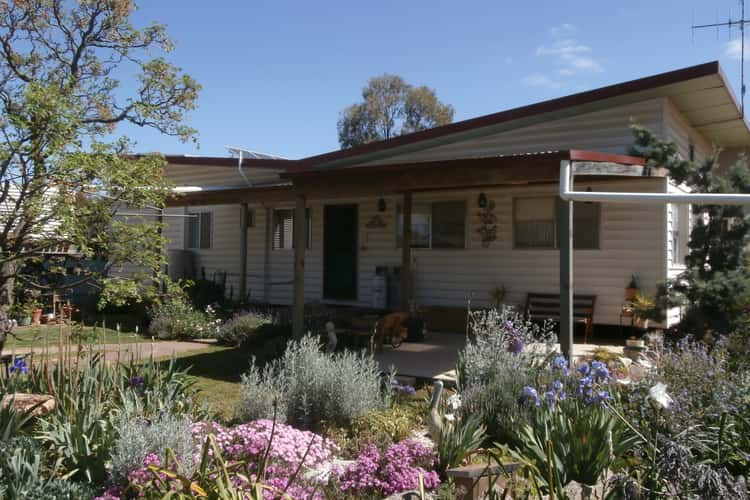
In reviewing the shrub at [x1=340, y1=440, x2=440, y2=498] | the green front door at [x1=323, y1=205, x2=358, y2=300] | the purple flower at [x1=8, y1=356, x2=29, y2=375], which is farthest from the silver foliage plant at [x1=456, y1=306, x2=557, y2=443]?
the green front door at [x1=323, y1=205, x2=358, y2=300]

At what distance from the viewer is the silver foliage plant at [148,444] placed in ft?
11.8

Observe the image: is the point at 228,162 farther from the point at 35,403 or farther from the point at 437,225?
the point at 35,403

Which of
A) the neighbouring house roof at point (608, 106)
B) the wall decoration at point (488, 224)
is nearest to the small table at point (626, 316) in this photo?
the wall decoration at point (488, 224)

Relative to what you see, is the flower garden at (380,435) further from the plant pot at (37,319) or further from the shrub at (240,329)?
the plant pot at (37,319)

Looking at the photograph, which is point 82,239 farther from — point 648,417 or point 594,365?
point 648,417

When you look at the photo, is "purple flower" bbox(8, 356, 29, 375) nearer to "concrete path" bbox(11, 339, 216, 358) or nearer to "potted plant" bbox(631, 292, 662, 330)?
"concrete path" bbox(11, 339, 216, 358)

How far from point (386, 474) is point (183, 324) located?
9047 mm

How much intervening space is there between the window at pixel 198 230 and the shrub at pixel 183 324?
3947 millimetres

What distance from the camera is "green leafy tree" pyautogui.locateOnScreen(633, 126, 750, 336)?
8617mm

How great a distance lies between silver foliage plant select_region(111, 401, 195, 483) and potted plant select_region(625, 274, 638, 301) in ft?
26.3

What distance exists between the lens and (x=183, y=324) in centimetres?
1208

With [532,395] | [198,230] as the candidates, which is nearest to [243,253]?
[198,230]

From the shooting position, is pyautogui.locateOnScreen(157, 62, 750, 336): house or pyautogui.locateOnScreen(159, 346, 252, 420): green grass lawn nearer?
pyautogui.locateOnScreen(159, 346, 252, 420): green grass lawn

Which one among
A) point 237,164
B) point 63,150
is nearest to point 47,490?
point 63,150
